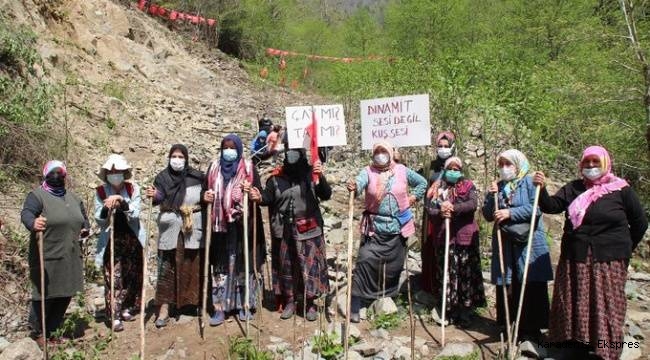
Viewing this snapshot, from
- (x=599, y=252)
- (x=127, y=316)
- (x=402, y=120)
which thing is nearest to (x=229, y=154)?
(x=402, y=120)

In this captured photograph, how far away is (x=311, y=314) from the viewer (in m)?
4.46

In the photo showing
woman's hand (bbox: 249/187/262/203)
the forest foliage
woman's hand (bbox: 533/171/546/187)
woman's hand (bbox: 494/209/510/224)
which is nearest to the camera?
woman's hand (bbox: 533/171/546/187)

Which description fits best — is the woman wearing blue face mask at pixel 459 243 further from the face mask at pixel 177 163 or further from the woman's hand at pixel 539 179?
the face mask at pixel 177 163

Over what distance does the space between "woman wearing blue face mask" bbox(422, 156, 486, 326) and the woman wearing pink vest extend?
0.70 feet

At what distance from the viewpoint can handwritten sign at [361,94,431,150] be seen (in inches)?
181

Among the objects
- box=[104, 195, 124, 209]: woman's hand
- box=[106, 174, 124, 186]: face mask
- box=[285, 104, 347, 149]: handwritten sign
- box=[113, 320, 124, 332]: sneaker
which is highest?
box=[285, 104, 347, 149]: handwritten sign

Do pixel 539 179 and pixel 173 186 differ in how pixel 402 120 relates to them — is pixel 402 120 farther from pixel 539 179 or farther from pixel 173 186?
pixel 173 186

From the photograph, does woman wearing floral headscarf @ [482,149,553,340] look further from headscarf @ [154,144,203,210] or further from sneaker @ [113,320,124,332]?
sneaker @ [113,320,124,332]

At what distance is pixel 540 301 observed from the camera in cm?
403

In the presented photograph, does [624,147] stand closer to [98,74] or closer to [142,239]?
[142,239]

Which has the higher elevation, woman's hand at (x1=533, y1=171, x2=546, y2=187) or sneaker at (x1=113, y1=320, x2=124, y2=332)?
woman's hand at (x1=533, y1=171, x2=546, y2=187)

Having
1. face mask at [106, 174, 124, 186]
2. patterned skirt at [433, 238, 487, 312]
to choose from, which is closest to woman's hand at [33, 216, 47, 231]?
face mask at [106, 174, 124, 186]

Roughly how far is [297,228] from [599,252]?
2.24 metres

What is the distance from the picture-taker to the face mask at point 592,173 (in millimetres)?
3527
